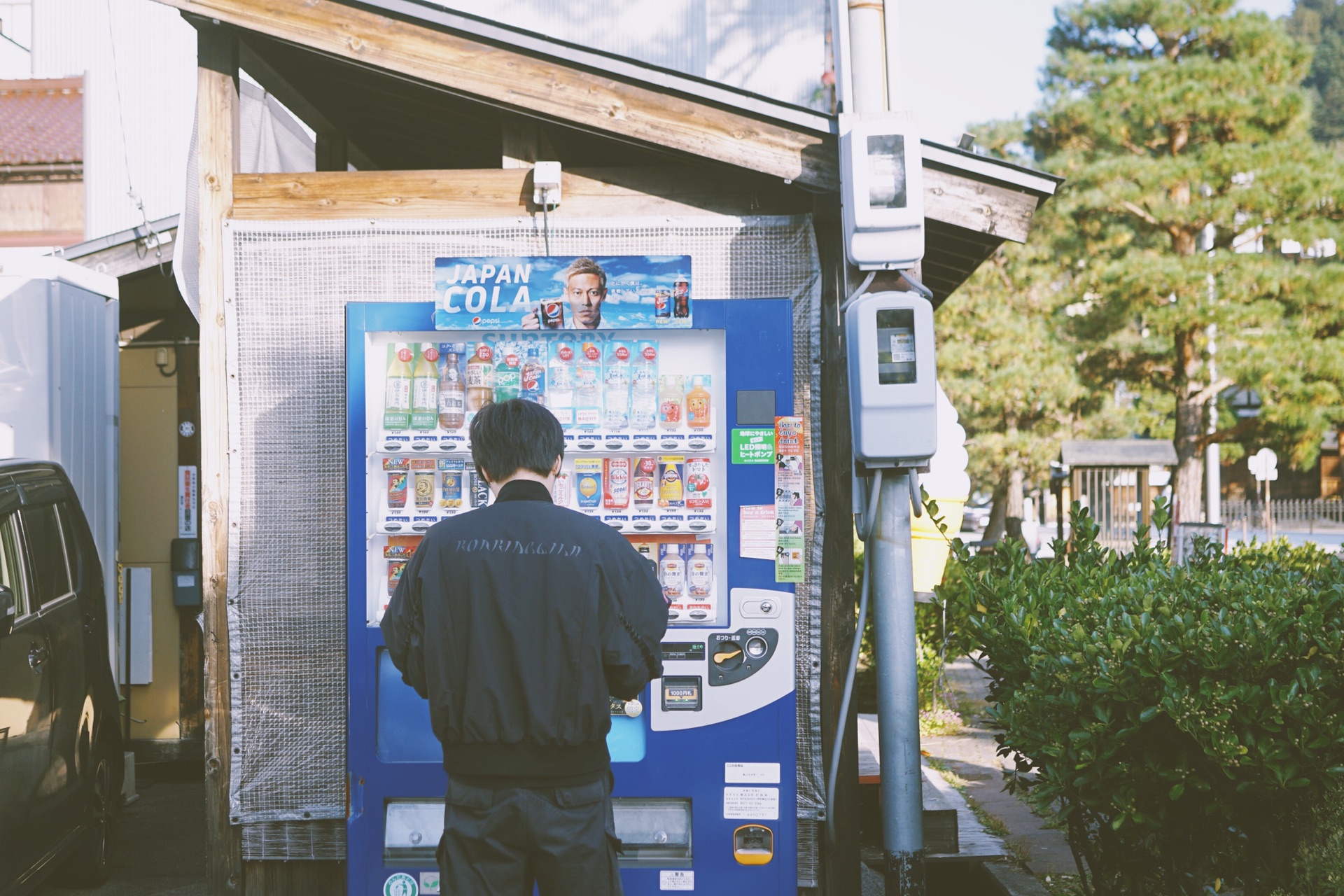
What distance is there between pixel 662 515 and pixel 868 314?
97cm

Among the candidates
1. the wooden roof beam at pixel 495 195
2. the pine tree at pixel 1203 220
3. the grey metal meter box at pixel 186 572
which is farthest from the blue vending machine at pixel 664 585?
the pine tree at pixel 1203 220

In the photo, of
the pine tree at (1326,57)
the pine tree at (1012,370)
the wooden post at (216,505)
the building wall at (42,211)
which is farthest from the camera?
the pine tree at (1326,57)

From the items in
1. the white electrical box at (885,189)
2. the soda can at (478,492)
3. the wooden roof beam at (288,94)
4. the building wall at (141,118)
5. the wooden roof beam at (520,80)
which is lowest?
the soda can at (478,492)

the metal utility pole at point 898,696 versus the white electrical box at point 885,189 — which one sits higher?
the white electrical box at point 885,189

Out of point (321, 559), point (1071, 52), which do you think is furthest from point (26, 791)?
point (1071, 52)

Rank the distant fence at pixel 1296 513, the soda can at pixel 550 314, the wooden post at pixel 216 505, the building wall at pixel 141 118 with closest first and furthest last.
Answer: the soda can at pixel 550 314, the wooden post at pixel 216 505, the building wall at pixel 141 118, the distant fence at pixel 1296 513

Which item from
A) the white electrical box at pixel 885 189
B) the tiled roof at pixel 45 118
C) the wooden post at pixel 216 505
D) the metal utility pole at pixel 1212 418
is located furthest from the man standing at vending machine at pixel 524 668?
the metal utility pole at pixel 1212 418

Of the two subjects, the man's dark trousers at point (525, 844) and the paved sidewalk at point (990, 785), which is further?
the paved sidewalk at point (990, 785)

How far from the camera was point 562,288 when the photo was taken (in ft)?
12.0

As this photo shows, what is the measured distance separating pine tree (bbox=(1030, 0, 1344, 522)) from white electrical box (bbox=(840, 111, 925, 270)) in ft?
47.9

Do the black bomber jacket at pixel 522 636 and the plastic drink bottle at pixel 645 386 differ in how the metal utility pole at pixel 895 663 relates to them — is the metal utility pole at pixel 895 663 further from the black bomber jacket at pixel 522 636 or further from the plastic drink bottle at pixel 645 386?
the black bomber jacket at pixel 522 636

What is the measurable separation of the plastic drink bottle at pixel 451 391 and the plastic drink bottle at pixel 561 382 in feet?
0.97

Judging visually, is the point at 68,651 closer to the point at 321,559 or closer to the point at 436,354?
the point at 321,559

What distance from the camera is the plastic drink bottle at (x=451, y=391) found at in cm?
348
